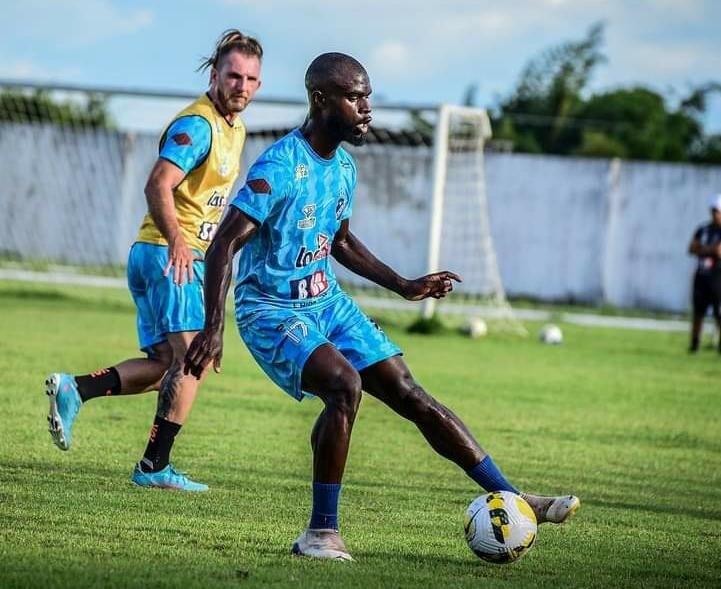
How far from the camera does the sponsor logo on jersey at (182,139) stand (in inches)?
315

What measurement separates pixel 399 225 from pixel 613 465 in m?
19.9

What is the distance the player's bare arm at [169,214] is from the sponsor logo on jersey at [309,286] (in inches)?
38.9

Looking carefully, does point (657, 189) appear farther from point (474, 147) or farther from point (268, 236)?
point (268, 236)

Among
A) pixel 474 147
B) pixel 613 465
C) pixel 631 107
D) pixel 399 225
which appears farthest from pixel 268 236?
pixel 631 107

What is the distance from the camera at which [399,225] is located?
29672 millimetres

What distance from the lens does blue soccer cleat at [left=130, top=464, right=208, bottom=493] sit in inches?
304

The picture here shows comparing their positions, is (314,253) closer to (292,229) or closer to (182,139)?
(292,229)

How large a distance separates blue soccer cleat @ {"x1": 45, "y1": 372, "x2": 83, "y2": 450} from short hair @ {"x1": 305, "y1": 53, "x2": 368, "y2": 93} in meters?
2.49

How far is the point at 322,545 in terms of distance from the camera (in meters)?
6.00

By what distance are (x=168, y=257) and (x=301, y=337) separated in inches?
74.3

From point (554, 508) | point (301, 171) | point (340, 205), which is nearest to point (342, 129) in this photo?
point (301, 171)

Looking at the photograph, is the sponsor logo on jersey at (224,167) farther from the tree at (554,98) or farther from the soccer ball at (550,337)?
the tree at (554,98)

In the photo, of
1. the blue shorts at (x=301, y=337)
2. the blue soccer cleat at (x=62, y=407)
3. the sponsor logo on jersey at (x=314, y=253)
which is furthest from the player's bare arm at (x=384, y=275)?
the blue soccer cleat at (x=62, y=407)

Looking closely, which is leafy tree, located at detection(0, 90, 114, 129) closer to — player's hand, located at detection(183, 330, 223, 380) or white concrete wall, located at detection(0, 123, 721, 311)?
white concrete wall, located at detection(0, 123, 721, 311)
